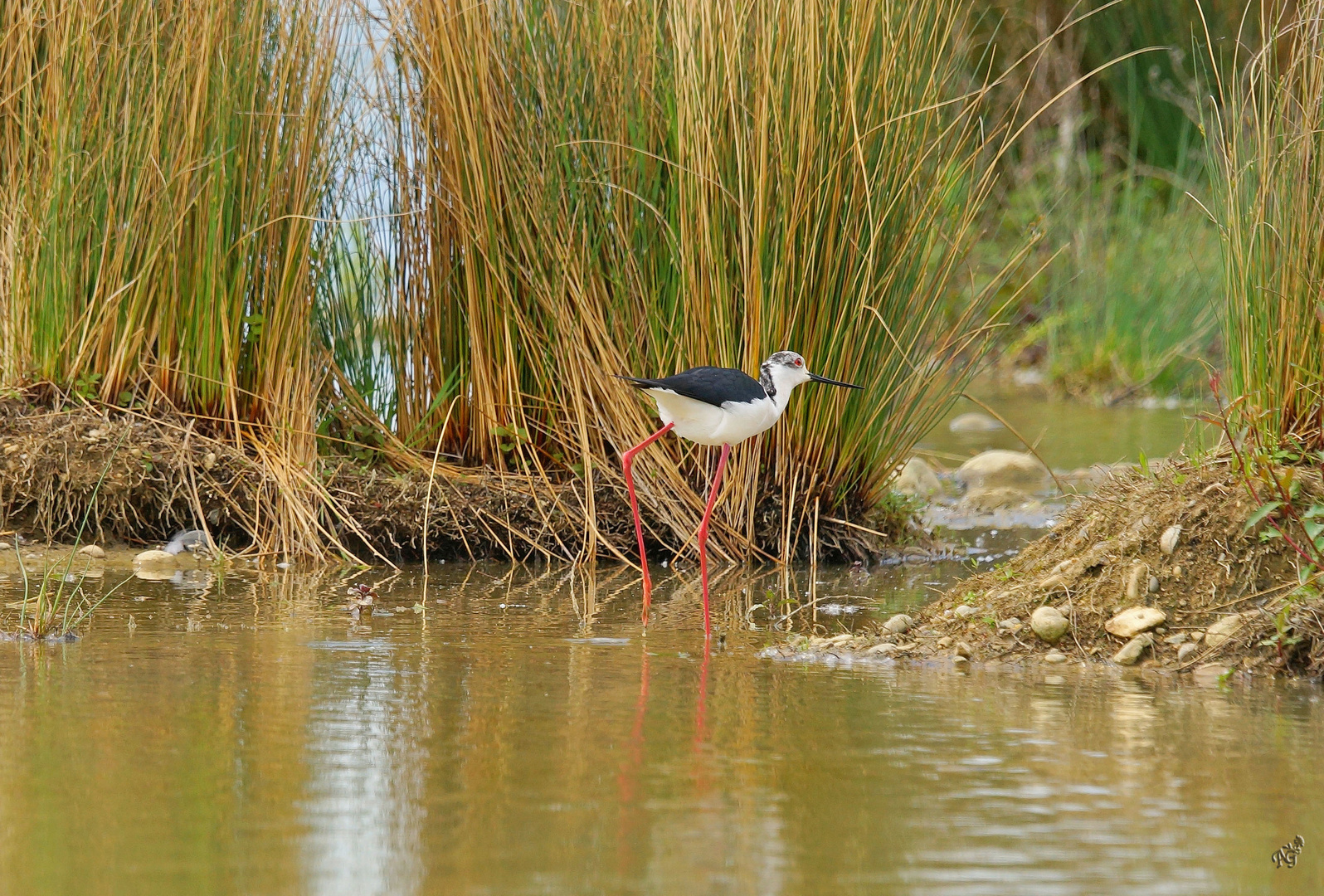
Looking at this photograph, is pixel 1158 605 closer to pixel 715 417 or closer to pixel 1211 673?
pixel 1211 673

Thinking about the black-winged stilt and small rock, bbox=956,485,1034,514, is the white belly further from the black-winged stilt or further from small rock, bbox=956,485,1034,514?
small rock, bbox=956,485,1034,514

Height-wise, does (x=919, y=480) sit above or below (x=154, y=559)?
above

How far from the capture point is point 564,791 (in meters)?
2.70

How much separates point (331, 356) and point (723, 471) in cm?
160

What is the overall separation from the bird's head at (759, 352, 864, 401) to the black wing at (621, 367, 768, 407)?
0.93 feet

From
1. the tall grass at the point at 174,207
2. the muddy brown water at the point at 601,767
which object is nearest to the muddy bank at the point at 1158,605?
the muddy brown water at the point at 601,767

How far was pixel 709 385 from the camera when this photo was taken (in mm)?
Answer: 4562

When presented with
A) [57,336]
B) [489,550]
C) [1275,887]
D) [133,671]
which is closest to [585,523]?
[489,550]

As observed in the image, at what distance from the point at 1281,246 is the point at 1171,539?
0.80 meters

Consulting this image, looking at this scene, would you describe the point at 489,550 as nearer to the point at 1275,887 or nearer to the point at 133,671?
the point at 133,671

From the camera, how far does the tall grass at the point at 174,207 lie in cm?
539

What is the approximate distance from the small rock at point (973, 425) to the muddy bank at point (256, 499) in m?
4.51

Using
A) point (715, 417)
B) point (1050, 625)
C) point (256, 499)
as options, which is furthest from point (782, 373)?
point (256, 499)

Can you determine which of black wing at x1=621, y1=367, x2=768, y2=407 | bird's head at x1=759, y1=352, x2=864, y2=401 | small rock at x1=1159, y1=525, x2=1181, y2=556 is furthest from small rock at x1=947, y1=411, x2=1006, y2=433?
small rock at x1=1159, y1=525, x2=1181, y2=556
